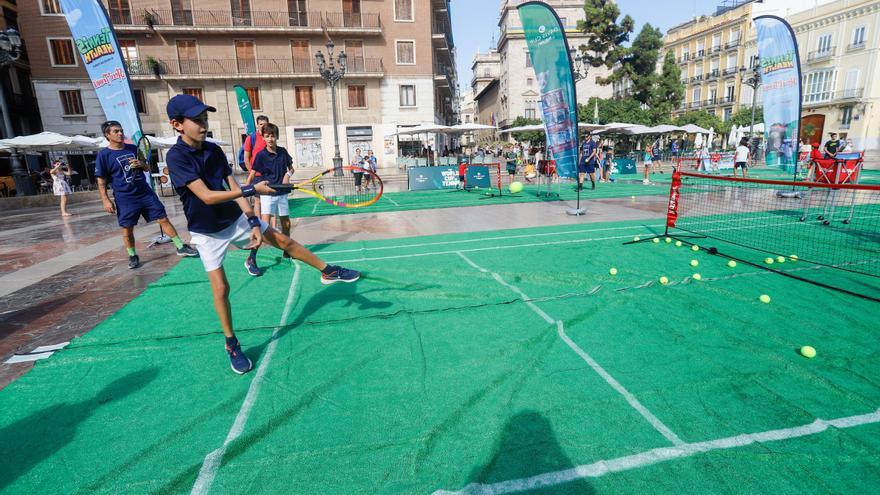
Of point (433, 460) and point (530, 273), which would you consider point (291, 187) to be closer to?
point (433, 460)

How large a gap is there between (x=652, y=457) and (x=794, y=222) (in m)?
10.3

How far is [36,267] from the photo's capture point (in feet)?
26.4

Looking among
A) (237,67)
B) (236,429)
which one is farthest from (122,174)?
(237,67)

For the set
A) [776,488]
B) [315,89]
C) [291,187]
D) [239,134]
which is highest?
[315,89]

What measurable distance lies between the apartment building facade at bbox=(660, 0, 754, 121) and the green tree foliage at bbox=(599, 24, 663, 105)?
14969mm

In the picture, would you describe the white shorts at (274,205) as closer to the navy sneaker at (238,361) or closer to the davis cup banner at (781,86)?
the navy sneaker at (238,361)

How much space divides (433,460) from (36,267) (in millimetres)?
9187

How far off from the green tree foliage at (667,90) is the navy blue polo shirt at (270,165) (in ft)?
151

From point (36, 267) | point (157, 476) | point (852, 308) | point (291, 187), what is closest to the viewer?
point (157, 476)

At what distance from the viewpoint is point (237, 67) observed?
3578 cm

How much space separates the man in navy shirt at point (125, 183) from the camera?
→ 7.22m

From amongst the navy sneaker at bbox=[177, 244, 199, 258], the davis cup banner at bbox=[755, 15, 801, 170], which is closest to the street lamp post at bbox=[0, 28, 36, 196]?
the navy sneaker at bbox=[177, 244, 199, 258]

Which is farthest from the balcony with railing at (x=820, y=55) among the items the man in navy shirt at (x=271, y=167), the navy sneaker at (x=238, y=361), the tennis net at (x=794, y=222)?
the navy sneaker at (x=238, y=361)

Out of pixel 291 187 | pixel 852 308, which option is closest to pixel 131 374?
pixel 291 187
